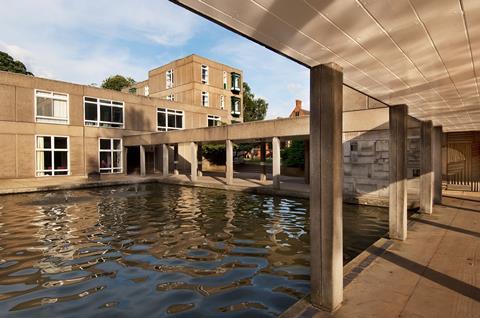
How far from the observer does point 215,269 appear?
5902 millimetres

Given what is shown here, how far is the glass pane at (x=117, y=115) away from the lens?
1099 inches

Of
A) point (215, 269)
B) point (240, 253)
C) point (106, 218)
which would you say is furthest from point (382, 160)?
point (106, 218)

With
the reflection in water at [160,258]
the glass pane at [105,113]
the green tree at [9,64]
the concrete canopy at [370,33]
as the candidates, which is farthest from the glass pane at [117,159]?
the green tree at [9,64]

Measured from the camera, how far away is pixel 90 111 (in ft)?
86.2

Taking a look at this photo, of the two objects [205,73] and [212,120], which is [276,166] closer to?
[212,120]

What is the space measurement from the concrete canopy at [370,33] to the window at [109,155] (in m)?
26.4

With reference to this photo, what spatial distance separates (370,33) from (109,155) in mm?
27937

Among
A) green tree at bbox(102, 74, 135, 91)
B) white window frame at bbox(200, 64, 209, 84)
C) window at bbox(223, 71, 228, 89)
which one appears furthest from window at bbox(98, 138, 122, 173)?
green tree at bbox(102, 74, 135, 91)

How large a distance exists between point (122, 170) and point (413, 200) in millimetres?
24794

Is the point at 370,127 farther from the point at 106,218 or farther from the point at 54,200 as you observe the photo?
the point at 54,200

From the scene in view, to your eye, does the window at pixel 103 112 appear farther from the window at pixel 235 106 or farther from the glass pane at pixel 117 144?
the window at pixel 235 106

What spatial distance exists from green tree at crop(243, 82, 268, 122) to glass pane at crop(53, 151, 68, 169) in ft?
139

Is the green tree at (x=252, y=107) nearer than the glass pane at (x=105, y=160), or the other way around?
the glass pane at (x=105, y=160)

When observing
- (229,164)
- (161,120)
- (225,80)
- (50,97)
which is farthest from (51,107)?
(225,80)
